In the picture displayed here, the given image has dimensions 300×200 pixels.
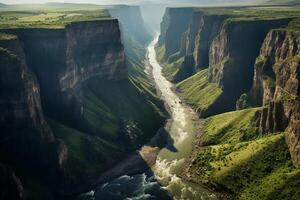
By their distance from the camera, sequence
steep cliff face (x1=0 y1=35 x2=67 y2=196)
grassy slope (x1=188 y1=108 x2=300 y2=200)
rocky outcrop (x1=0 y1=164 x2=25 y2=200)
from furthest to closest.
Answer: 1. steep cliff face (x1=0 y1=35 x2=67 y2=196)
2. grassy slope (x1=188 y1=108 x2=300 y2=200)
3. rocky outcrop (x1=0 y1=164 x2=25 y2=200)

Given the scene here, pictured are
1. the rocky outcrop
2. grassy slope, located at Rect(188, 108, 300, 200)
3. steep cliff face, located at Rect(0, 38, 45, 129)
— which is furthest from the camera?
steep cliff face, located at Rect(0, 38, 45, 129)

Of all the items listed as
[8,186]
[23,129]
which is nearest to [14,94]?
[23,129]

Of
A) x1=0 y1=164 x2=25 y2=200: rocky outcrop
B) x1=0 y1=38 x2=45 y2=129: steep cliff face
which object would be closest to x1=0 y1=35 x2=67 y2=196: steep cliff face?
x1=0 y1=38 x2=45 y2=129: steep cliff face

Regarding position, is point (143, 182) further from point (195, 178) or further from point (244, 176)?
point (244, 176)

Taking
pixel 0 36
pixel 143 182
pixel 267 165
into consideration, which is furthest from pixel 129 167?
pixel 0 36

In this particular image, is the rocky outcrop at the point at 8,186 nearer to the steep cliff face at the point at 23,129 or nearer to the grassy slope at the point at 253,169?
the steep cliff face at the point at 23,129

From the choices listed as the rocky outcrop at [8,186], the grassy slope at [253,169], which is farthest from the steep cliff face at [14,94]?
the grassy slope at [253,169]

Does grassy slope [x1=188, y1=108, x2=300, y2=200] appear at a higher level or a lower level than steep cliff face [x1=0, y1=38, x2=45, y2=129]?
lower

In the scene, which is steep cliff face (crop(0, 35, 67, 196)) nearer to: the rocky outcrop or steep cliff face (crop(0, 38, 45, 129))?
steep cliff face (crop(0, 38, 45, 129))
